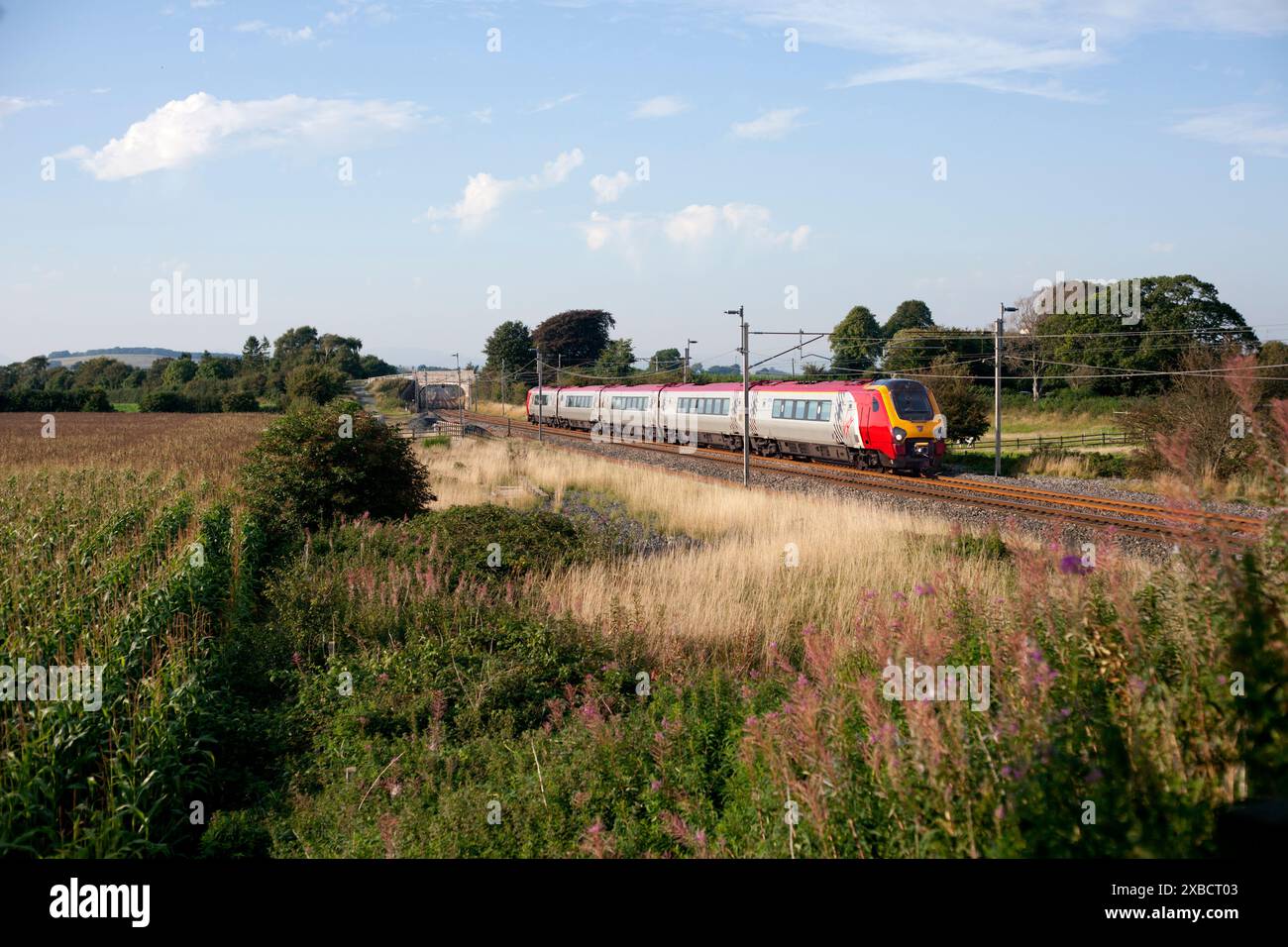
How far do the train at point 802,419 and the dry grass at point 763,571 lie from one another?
18.0ft

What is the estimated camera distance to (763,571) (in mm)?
11289

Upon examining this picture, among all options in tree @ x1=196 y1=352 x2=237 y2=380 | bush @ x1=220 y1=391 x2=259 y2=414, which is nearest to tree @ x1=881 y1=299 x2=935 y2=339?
bush @ x1=220 y1=391 x2=259 y2=414

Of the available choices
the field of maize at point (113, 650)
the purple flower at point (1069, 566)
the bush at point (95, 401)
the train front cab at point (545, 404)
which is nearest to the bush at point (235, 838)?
the field of maize at point (113, 650)

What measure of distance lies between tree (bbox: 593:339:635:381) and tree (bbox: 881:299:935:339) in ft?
80.5

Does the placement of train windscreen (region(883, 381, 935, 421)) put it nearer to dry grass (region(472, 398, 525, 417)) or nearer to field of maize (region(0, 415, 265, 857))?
field of maize (region(0, 415, 265, 857))

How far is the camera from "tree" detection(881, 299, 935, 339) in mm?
85662

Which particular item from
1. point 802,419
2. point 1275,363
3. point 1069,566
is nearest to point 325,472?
point 1069,566

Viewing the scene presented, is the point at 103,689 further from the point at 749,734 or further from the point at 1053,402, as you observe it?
the point at 1053,402

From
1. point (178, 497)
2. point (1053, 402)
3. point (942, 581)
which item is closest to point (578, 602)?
point (942, 581)

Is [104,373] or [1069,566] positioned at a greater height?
[104,373]

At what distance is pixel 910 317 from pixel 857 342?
774 inches

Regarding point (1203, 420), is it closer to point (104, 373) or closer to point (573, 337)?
point (573, 337)

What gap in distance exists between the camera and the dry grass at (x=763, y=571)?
8.59m
